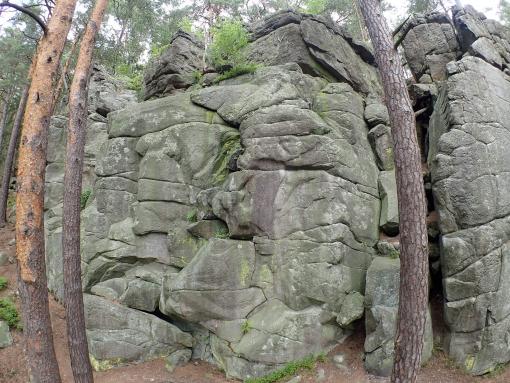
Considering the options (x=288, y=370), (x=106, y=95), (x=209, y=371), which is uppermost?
(x=106, y=95)

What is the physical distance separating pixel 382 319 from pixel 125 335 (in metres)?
6.65

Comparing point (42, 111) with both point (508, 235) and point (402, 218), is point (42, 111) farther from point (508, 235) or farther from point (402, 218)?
point (508, 235)

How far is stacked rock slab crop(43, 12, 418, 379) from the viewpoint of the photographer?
31.0 feet

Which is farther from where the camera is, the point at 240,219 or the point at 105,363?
the point at 240,219

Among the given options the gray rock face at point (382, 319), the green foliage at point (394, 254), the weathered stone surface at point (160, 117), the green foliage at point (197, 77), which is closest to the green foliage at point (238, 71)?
the green foliage at point (197, 77)

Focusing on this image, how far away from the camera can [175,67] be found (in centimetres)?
1388

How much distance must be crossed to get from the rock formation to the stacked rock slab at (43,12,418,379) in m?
0.04

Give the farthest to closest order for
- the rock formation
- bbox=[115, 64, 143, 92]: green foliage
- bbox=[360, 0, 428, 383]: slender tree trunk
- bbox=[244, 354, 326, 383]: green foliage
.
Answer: bbox=[115, 64, 143, 92]: green foliage < the rock formation < bbox=[244, 354, 326, 383]: green foliage < bbox=[360, 0, 428, 383]: slender tree trunk

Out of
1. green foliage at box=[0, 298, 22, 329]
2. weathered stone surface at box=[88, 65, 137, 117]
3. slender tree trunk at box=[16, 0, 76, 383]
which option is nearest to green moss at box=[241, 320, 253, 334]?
slender tree trunk at box=[16, 0, 76, 383]

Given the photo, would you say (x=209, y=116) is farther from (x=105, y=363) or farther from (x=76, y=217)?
(x=105, y=363)

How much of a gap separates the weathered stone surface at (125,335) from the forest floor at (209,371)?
1.01ft

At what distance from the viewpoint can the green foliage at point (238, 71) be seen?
508 inches

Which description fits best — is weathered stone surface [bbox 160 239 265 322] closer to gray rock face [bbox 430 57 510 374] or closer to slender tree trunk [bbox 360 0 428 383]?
slender tree trunk [bbox 360 0 428 383]

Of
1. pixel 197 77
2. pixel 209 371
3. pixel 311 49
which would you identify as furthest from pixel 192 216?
pixel 311 49
